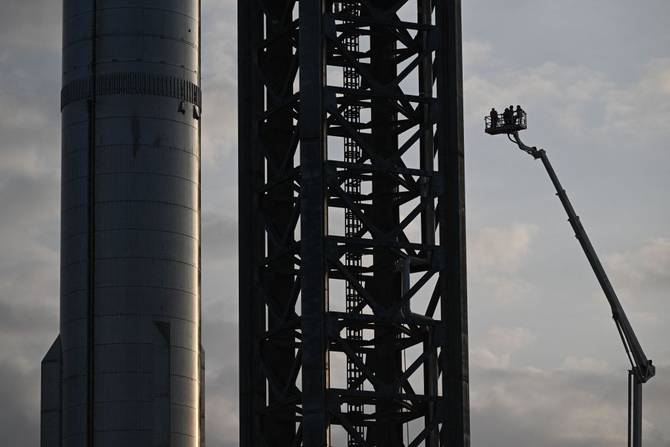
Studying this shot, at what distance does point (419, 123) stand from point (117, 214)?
14211 mm

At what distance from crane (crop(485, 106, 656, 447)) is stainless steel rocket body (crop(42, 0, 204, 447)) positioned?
14484 mm

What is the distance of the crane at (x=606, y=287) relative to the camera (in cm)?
6881

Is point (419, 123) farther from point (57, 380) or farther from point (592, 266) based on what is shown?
point (57, 380)

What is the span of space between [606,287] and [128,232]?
19.3 meters

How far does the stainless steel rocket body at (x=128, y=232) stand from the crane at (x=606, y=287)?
47.5 ft

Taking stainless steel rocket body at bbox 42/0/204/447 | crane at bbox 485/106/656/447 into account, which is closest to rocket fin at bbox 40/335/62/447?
stainless steel rocket body at bbox 42/0/204/447

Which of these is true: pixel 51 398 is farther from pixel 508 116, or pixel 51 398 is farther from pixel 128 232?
pixel 508 116

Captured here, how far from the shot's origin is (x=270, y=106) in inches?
2771

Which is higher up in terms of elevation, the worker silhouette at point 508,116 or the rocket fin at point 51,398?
the worker silhouette at point 508,116

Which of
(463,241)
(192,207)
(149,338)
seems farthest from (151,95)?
(463,241)

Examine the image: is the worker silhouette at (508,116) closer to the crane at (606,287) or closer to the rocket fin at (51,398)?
the crane at (606,287)

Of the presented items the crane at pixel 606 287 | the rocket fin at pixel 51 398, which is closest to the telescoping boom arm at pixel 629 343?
the crane at pixel 606 287

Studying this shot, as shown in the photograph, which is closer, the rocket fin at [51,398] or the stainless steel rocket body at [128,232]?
the stainless steel rocket body at [128,232]

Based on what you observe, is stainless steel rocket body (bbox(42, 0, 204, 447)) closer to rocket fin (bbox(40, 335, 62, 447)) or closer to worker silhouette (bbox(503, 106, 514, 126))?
rocket fin (bbox(40, 335, 62, 447))
